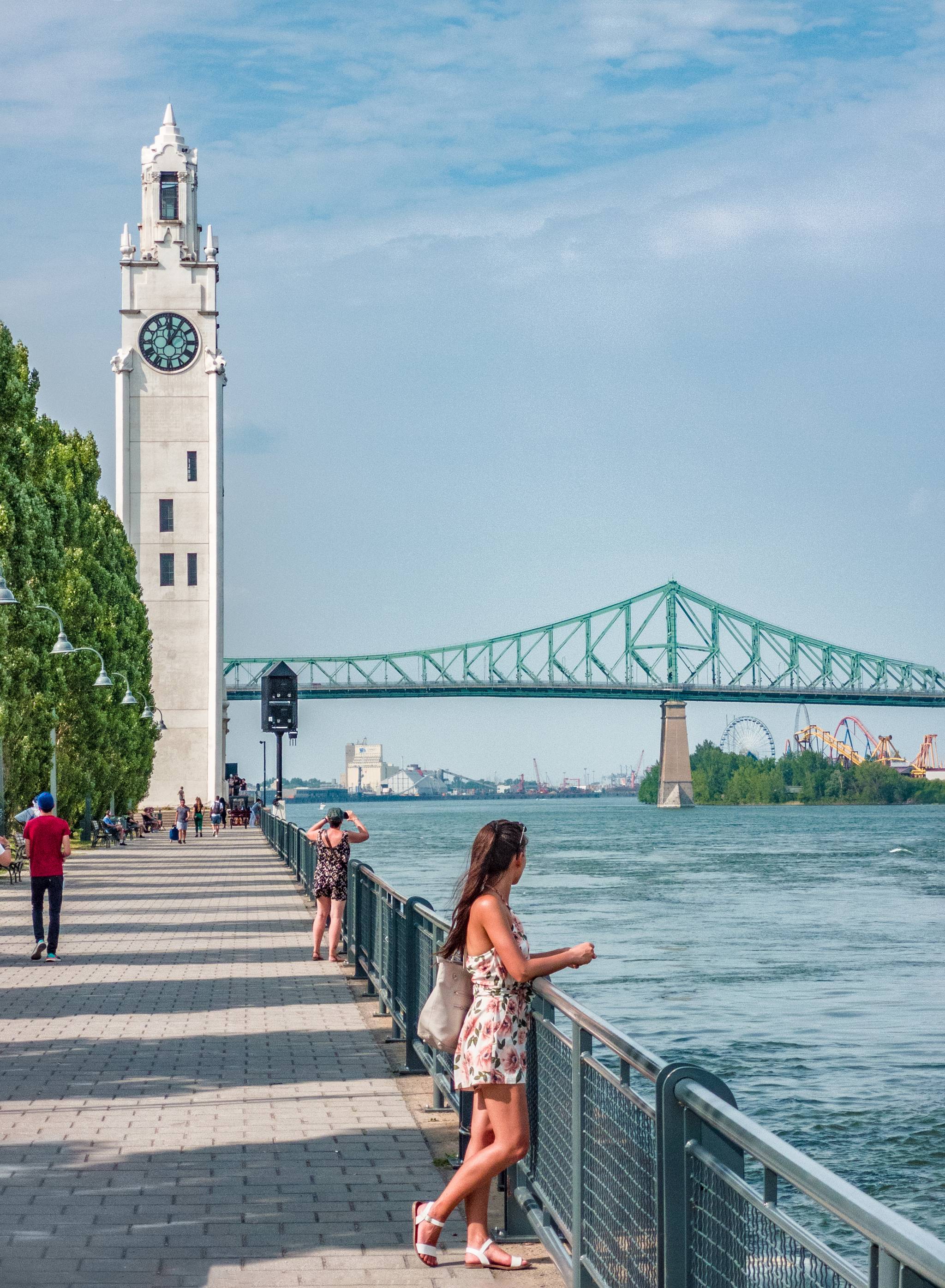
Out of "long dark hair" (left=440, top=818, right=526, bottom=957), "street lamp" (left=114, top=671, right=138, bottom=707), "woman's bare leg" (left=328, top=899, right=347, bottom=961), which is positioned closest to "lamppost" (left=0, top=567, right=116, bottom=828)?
"street lamp" (left=114, top=671, right=138, bottom=707)

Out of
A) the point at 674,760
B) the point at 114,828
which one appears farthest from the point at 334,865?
the point at 674,760

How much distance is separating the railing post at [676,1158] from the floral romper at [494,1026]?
136 cm

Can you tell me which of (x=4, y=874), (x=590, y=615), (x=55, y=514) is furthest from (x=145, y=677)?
(x=590, y=615)

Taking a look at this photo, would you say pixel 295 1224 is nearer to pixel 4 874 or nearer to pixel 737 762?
pixel 4 874

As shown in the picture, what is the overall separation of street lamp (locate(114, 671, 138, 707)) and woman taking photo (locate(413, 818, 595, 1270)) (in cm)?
4036

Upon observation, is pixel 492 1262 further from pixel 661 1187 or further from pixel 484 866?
pixel 661 1187

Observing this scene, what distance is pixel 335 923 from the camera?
15.4 meters

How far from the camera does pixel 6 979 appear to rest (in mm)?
14305

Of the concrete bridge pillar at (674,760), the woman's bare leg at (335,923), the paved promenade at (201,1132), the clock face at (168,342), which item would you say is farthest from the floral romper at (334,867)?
the concrete bridge pillar at (674,760)

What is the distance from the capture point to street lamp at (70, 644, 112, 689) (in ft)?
127

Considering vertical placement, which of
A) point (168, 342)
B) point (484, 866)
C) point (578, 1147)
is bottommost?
point (578, 1147)

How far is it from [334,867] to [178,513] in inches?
2729

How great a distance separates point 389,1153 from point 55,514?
27830 mm

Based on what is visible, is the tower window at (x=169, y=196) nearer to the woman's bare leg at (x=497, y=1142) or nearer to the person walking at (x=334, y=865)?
the person walking at (x=334, y=865)
